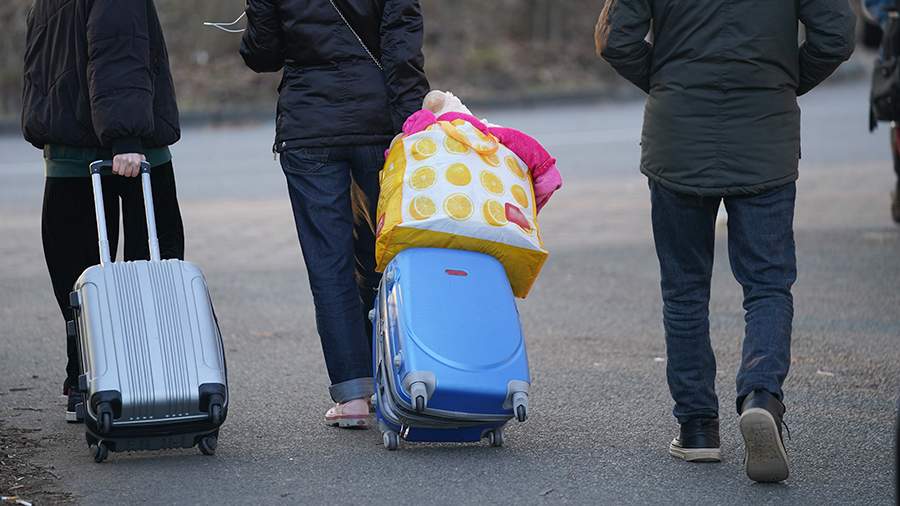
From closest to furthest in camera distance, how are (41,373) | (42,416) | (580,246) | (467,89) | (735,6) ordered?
1. (735,6)
2. (42,416)
3. (41,373)
4. (580,246)
5. (467,89)

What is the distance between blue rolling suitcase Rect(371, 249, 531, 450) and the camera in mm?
4543

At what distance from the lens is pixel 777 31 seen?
4.54 m

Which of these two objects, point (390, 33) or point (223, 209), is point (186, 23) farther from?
point (390, 33)

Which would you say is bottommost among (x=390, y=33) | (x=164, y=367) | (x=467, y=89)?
(x=467, y=89)

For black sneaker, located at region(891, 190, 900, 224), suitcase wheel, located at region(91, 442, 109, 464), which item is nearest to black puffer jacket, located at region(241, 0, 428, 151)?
suitcase wheel, located at region(91, 442, 109, 464)

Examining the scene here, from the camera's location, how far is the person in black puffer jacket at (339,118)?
5.02 meters

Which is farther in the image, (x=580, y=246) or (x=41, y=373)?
(x=580, y=246)

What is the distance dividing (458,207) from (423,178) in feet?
0.49

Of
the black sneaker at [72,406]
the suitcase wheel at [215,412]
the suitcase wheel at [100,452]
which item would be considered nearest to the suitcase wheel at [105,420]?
the suitcase wheel at [100,452]

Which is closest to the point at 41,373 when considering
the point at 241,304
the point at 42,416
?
the point at 42,416

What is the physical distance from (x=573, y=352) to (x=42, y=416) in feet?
7.78

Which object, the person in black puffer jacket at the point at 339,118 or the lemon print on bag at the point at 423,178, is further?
the person in black puffer jacket at the point at 339,118

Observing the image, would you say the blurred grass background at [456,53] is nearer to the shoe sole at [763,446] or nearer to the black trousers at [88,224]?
the black trousers at [88,224]

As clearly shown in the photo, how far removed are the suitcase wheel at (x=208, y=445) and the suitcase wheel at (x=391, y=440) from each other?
1.82 feet
